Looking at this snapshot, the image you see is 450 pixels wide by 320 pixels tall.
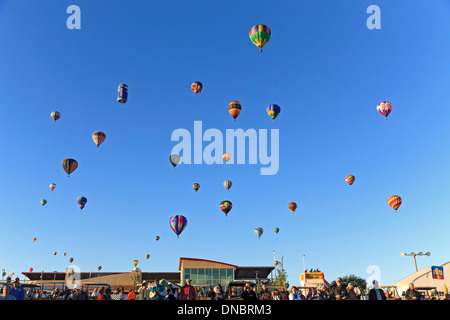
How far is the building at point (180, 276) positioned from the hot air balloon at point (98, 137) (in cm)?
1924

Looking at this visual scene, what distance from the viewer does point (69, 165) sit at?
140 ft

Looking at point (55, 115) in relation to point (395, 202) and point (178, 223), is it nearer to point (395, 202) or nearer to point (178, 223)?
point (178, 223)

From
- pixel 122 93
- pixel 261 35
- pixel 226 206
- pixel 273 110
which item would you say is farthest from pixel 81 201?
pixel 261 35

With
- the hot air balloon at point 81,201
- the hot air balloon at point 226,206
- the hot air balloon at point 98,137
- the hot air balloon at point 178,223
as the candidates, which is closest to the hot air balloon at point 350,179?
the hot air balloon at point 226,206

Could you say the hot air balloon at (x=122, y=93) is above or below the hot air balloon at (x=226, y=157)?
above

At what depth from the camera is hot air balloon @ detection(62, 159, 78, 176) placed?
42.3 metres

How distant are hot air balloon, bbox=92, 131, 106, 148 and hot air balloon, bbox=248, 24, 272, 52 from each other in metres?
20.0

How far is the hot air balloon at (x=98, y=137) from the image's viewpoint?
4178 cm

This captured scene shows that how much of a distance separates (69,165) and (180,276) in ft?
112

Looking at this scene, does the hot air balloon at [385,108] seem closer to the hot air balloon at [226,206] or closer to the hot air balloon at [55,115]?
the hot air balloon at [226,206]
